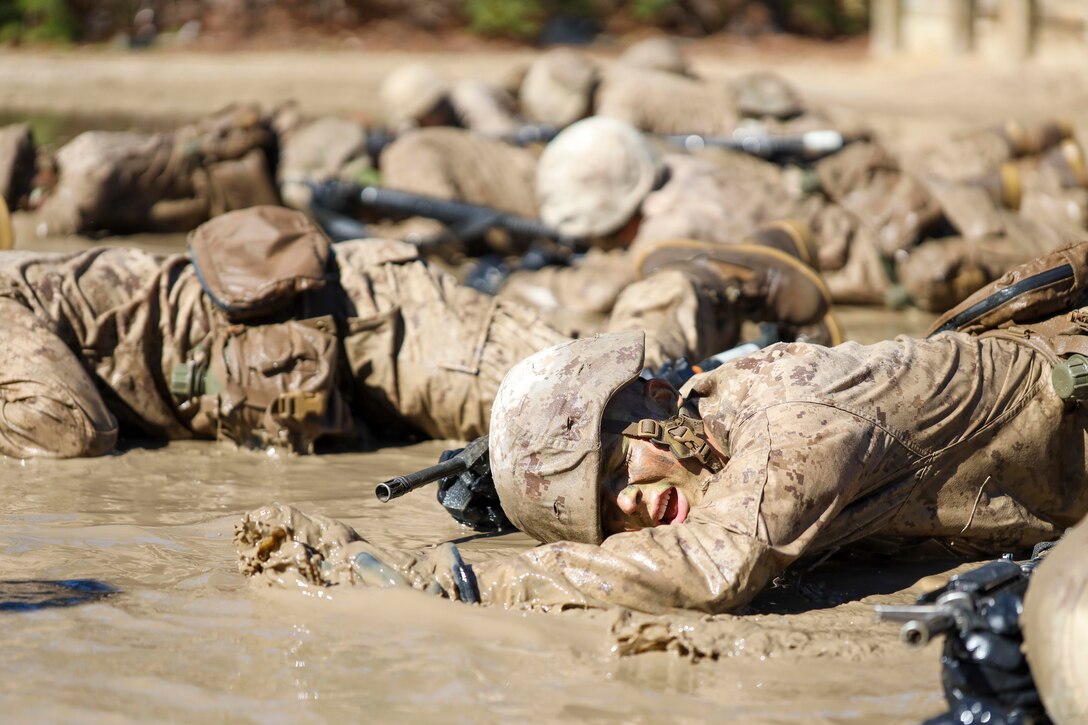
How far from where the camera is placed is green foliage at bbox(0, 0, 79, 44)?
53.7ft

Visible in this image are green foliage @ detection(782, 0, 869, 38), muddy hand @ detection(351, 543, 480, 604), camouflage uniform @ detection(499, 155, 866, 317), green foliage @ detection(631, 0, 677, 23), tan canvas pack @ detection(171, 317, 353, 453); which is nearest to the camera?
muddy hand @ detection(351, 543, 480, 604)

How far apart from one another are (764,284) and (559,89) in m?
4.29

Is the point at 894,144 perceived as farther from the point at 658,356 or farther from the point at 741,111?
the point at 658,356

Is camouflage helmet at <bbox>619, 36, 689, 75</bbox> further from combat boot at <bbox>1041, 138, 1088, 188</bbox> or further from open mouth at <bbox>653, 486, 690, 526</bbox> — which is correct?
open mouth at <bbox>653, 486, 690, 526</bbox>

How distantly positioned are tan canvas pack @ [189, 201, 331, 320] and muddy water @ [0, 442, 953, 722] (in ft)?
3.66

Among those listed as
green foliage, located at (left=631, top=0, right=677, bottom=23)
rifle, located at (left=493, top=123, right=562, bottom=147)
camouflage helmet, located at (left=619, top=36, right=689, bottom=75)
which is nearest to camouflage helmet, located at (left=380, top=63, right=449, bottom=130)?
rifle, located at (left=493, top=123, right=562, bottom=147)

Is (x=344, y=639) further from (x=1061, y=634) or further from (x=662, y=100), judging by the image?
(x=662, y=100)

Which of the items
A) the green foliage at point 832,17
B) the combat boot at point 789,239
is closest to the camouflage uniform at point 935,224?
the combat boot at point 789,239

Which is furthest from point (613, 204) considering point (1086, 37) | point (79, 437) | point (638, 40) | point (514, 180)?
point (638, 40)

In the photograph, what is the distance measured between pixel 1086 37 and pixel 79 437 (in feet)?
37.9

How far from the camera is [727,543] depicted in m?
2.89

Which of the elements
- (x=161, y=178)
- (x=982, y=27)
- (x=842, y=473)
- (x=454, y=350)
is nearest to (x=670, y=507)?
(x=842, y=473)

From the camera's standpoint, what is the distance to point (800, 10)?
→ 60.6ft

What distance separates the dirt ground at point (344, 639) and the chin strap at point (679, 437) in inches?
15.1
